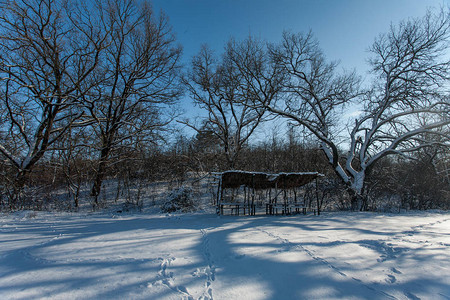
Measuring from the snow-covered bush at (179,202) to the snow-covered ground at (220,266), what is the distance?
255 inches

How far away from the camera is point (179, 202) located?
12.5 meters

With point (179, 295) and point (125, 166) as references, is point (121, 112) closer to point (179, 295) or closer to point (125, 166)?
point (125, 166)

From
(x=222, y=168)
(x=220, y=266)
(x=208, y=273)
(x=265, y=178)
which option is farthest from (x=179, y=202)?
(x=208, y=273)

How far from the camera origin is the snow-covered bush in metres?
12.1

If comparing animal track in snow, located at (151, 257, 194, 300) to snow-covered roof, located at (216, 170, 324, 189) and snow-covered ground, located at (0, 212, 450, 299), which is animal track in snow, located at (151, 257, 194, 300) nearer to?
snow-covered ground, located at (0, 212, 450, 299)

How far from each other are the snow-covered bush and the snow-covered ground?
21.3 feet

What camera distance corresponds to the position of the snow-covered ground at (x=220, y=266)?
2844 millimetres

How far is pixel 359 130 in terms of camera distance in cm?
1516

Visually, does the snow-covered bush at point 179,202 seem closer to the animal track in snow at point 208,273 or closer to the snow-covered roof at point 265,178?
the snow-covered roof at point 265,178

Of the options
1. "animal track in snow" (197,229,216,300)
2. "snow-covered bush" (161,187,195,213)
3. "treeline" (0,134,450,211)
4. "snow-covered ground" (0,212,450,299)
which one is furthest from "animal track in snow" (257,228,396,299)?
"treeline" (0,134,450,211)

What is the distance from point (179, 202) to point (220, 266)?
921 centimetres

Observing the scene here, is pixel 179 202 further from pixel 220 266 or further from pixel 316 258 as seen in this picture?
pixel 316 258

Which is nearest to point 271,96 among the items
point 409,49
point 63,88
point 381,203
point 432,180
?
point 409,49

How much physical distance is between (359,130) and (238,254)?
47.9 feet
